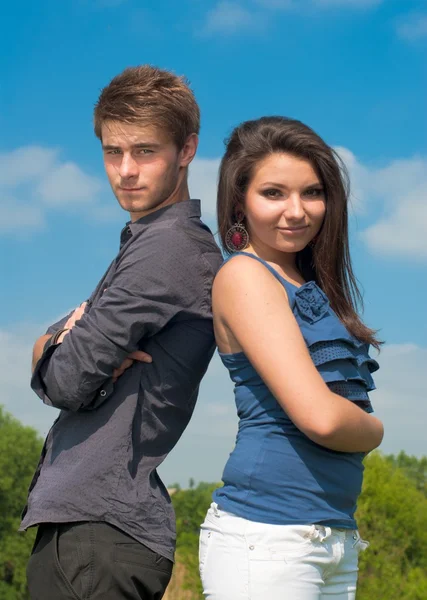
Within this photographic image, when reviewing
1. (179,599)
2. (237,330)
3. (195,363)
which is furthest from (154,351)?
(179,599)

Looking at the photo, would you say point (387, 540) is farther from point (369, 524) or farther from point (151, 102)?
point (151, 102)

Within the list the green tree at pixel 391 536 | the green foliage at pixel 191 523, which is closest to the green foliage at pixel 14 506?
the green foliage at pixel 191 523

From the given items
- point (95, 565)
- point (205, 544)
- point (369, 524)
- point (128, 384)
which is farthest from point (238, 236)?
point (369, 524)

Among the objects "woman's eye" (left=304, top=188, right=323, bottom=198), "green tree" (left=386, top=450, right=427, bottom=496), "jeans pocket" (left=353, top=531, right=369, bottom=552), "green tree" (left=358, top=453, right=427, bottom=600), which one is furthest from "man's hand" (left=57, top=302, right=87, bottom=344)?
"green tree" (left=386, top=450, right=427, bottom=496)

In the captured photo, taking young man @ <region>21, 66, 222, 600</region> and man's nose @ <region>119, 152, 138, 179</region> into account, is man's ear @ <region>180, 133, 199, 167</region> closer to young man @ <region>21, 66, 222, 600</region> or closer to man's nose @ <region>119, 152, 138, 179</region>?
young man @ <region>21, 66, 222, 600</region>

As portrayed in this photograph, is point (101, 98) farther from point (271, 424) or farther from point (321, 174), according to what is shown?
point (271, 424)

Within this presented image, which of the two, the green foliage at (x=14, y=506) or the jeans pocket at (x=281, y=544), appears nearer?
the jeans pocket at (x=281, y=544)

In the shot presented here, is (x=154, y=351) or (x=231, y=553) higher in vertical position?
(x=154, y=351)

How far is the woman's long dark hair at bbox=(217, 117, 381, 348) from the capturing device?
11.0 feet

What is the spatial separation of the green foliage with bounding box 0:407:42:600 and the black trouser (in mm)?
39068

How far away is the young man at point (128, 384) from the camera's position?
3100mm

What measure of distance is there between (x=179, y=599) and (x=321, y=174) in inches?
1188

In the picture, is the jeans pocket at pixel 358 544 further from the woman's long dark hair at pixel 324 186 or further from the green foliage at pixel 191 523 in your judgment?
the green foliage at pixel 191 523

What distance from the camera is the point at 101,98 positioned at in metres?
3.62
